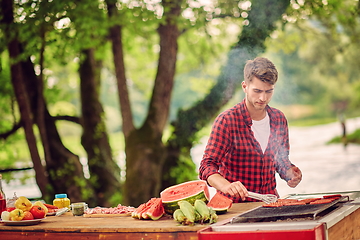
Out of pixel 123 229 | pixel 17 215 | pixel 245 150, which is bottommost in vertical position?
pixel 123 229

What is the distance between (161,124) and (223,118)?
4841 mm

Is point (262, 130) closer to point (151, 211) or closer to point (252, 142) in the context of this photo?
point (252, 142)

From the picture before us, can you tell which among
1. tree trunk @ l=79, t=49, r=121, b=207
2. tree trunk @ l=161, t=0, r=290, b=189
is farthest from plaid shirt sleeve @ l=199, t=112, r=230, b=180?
tree trunk @ l=79, t=49, r=121, b=207

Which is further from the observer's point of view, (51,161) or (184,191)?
(51,161)

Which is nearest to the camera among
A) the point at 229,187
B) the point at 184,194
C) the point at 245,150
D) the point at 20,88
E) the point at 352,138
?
the point at 229,187

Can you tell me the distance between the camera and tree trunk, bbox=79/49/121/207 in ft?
31.1

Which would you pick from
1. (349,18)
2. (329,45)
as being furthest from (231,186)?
(329,45)

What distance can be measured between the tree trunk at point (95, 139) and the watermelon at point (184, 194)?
6074 mm

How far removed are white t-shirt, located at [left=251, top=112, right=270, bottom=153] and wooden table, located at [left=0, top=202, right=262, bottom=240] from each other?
49cm

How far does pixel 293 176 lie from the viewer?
3.73 metres

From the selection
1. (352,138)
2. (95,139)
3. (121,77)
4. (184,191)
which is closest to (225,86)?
(121,77)

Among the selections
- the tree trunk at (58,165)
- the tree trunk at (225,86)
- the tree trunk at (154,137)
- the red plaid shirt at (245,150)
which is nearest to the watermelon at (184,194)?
the red plaid shirt at (245,150)

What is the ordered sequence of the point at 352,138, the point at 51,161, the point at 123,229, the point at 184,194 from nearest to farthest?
the point at 123,229, the point at 184,194, the point at 51,161, the point at 352,138

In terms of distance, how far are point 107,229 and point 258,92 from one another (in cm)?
138
